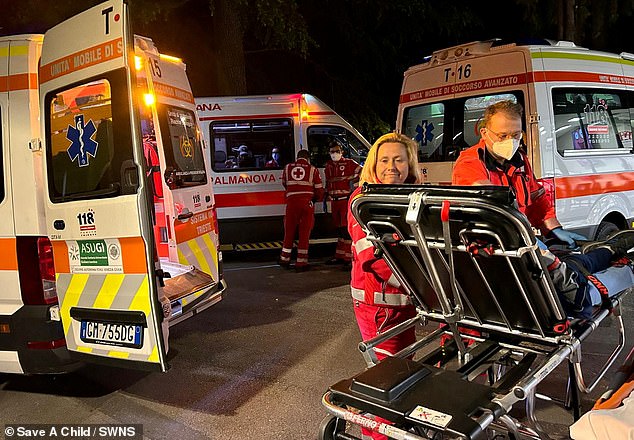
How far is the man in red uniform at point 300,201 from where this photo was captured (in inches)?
305

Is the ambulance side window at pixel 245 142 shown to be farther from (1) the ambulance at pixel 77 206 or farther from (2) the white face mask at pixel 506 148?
(2) the white face mask at pixel 506 148

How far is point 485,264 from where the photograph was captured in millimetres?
2352

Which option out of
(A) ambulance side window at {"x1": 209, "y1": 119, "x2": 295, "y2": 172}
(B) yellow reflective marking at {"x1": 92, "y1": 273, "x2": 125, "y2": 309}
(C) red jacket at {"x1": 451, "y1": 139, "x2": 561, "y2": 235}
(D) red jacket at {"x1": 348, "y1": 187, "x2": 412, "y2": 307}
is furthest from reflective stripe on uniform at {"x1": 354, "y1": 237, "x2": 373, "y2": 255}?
(A) ambulance side window at {"x1": 209, "y1": 119, "x2": 295, "y2": 172}

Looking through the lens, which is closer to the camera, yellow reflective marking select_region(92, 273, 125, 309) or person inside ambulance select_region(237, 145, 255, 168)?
yellow reflective marking select_region(92, 273, 125, 309)

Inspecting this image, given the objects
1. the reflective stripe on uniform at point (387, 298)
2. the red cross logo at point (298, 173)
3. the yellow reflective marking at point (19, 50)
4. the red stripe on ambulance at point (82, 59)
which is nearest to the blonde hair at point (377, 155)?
the reflective stripe on uniform at point (387, 298)

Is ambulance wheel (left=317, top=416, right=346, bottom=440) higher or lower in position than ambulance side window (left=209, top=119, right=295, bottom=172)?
lower

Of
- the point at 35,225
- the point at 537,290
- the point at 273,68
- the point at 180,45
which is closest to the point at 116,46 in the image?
the point at 35,225

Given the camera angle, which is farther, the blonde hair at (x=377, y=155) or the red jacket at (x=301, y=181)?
the red jacket at (x=301, y=181)

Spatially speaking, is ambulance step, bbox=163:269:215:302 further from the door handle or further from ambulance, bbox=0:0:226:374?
ambulance, bbox=0:0:226:374

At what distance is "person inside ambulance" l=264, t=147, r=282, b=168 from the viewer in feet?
28.0

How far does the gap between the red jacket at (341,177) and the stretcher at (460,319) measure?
5.20 m

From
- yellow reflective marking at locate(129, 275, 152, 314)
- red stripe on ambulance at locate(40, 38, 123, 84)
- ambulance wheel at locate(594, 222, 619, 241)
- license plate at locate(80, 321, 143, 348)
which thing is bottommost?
license plate at locate(80, 321, 143, 348)

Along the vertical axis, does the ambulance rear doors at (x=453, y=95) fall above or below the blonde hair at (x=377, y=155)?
above

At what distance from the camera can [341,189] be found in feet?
26.1
